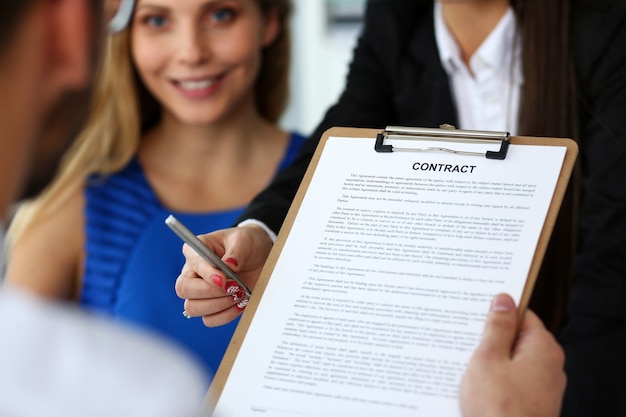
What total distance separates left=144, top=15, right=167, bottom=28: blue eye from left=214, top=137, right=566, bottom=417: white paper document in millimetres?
937

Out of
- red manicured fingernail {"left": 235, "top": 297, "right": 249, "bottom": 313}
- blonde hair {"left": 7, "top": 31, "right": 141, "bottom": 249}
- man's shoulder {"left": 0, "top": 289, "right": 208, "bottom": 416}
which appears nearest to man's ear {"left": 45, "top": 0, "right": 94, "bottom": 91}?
man's shoulder {"left": 0, "top": 289, "right": 208, "bottom": 416}

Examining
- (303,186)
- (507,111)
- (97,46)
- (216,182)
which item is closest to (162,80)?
(216,182)

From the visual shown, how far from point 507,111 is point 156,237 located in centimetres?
70

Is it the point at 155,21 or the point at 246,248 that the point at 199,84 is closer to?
the point at 155,21

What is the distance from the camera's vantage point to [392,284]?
894 mm

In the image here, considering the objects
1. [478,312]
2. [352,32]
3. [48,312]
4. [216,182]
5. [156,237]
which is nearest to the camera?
[48,312]

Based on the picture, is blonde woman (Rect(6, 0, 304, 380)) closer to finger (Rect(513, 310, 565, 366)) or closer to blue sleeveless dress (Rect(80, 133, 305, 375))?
blue sleeveless dress (Rect(80, 133, 305, 375))

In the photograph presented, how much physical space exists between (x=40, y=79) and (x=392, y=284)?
0.43 meters

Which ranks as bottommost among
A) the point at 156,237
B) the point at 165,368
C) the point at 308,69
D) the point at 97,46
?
the point at 308,69

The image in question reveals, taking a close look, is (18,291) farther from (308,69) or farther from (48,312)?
(308,69)

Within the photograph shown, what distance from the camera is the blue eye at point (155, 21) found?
5.96ft

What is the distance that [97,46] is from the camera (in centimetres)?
59

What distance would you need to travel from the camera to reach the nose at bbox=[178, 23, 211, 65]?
5.86ft

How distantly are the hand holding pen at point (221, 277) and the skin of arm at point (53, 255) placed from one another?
839mm
